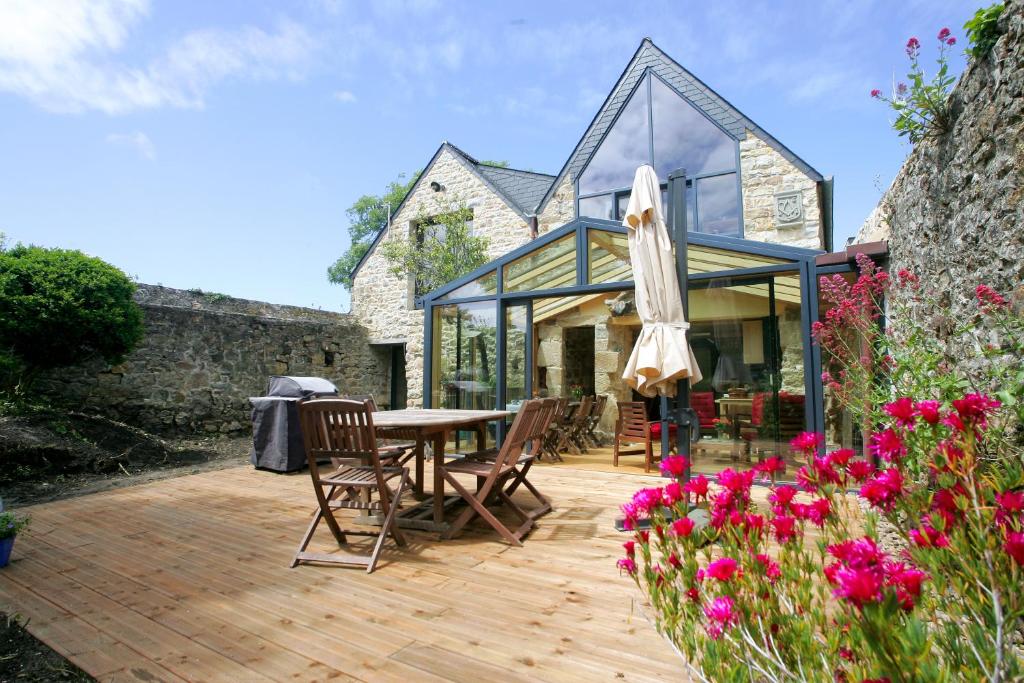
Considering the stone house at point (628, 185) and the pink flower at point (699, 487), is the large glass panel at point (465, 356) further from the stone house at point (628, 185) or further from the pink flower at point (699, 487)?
the pink flower at point (699, 487)

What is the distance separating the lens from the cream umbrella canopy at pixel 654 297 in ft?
12.1

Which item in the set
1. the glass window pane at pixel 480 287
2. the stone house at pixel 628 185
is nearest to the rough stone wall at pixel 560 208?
the stone house at pixel 628 185

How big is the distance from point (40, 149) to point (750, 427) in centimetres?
1357

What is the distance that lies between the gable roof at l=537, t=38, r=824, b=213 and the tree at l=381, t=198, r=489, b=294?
1780mm

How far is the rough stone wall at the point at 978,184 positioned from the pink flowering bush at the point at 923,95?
0.23 ft

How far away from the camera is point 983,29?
2.21 meters

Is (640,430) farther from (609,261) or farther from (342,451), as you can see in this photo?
(342,451)

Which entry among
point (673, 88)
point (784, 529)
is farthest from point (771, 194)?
point (784, 529)

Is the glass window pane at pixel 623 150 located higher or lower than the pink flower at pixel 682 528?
higher

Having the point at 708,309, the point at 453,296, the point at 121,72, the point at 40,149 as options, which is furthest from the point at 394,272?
the point at 708,309

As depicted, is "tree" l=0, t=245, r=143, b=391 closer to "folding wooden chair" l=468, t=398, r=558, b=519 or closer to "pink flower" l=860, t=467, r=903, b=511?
"folding wooden chair" l=468, t=398, r=558, b=519

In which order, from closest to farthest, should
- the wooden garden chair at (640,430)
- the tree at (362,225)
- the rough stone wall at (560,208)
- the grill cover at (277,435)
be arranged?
the wooden garden chair at (640,430) → the grill cover at (277,435) → the rough stone wall at (560,208) → the tree at (362,225)

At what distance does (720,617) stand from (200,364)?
32.3 feet

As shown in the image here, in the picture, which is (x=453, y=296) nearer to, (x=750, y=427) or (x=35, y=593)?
(x=750, y=427)
